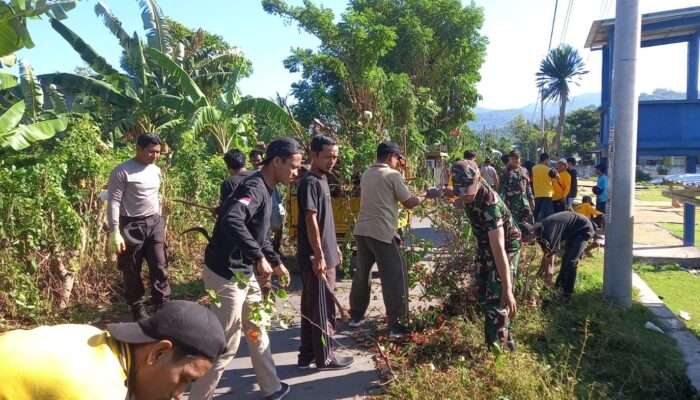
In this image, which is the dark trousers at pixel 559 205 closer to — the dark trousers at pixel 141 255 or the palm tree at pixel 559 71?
the dark trousers at pixel 141 255

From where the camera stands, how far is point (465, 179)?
389 cm

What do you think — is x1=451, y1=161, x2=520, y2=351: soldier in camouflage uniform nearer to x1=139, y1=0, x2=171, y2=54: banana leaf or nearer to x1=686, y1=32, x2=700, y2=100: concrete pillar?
x1=686, y1=32, x2=700, y2=100: concrete pillar

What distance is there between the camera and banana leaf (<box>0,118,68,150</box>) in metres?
6.86

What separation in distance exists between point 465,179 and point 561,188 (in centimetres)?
757

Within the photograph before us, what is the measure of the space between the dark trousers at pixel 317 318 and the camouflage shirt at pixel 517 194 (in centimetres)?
372

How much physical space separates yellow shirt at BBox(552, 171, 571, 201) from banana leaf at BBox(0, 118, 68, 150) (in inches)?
352

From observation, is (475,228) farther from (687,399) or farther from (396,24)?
(396,24)

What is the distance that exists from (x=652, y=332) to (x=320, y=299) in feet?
11.1

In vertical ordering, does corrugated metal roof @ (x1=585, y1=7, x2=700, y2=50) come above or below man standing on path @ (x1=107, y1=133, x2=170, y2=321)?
above

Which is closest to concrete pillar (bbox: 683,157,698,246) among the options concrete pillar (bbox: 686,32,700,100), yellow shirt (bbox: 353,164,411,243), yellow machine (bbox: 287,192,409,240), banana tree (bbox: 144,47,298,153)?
concrete pillar (bbox: 686,32,700,100)

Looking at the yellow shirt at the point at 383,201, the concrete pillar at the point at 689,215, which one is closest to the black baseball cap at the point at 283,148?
the yellow shirt at the point at 383,201

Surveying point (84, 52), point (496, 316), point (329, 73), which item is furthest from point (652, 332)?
point (329, 73)

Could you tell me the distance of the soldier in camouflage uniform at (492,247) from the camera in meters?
3.89

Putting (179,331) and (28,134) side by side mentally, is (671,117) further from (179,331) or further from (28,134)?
(28,134)
